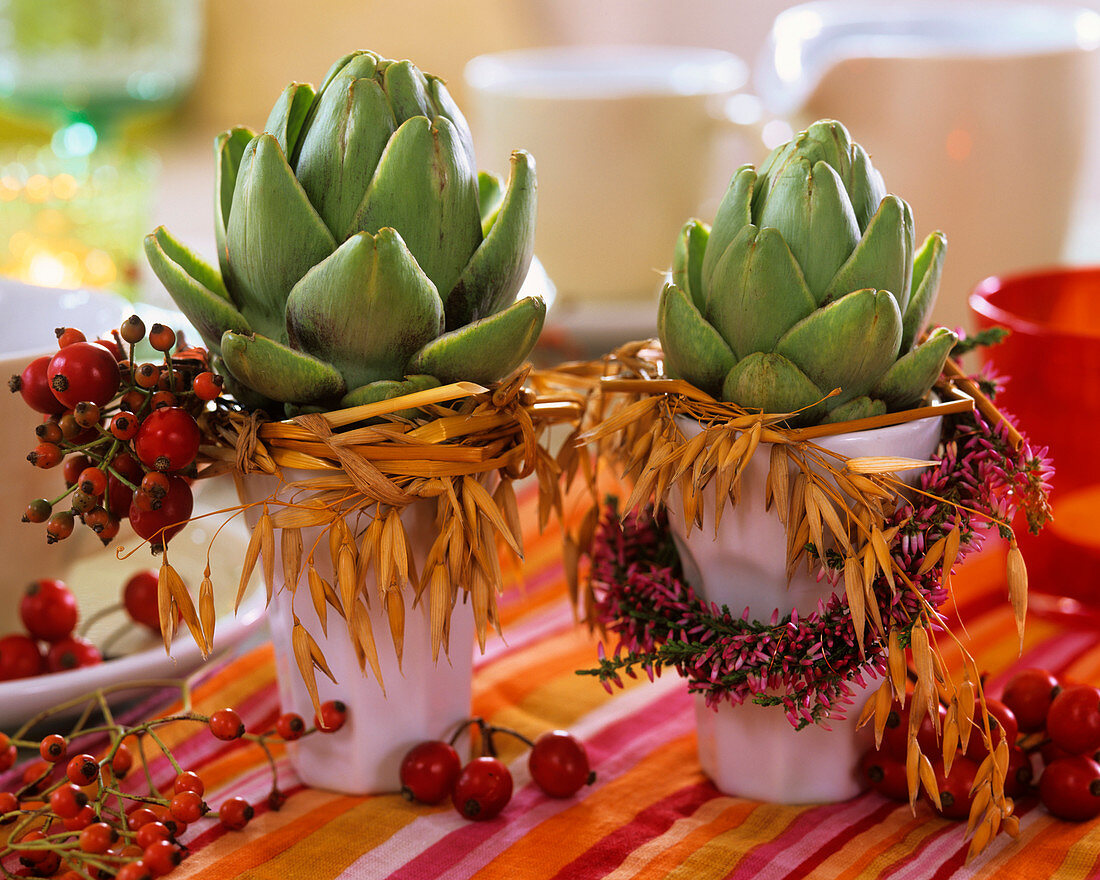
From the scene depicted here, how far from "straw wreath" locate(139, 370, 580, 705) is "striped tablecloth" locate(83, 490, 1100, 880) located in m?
0.04

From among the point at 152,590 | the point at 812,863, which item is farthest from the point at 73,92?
the point at 812,863

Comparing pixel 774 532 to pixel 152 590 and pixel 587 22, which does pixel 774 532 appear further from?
pixel 587 22

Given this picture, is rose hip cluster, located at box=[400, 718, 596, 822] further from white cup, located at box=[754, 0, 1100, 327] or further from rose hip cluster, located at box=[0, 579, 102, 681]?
white cup, located at box=[754, 0, 1100, 327]

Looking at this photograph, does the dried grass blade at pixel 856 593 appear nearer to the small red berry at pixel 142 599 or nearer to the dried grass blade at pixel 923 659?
the dried grass blade at pixel 923 659

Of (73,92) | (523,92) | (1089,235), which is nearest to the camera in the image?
(523,92)

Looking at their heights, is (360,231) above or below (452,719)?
above

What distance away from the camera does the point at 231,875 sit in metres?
0.38

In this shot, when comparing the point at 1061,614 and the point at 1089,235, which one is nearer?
the point at 1061,614

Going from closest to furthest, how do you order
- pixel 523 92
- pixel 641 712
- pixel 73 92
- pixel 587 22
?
pixel 641 712, pixel 523 92, pixel 73 92, pixel 587 22

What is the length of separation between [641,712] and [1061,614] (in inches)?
8.4

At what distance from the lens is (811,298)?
1.22 ft

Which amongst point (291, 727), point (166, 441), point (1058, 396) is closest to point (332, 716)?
point (291, 727)

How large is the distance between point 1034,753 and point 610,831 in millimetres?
159

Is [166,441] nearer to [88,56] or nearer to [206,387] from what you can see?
[206,387]
